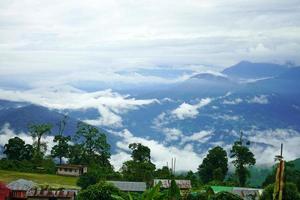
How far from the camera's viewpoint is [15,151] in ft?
308

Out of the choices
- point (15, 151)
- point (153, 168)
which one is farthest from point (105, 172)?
point (15, 151)

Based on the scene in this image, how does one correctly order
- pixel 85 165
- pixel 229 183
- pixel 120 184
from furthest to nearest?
pixel 85 165 < pixel 229 183 < pixel 120 184

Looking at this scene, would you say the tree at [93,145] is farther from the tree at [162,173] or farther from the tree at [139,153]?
the tree at [162,173]

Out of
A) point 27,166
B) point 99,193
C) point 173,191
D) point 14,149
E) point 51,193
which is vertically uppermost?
point 14,149

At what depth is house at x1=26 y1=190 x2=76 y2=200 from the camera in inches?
2147

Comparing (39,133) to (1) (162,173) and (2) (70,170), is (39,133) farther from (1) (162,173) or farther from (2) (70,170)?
(1) (162,173)

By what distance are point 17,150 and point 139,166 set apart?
1012 inches

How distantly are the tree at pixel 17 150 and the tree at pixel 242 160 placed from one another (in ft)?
118

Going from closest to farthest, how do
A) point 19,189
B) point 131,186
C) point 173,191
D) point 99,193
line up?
point 173,191 < point 99,193 < point 19,189 < point 131,186

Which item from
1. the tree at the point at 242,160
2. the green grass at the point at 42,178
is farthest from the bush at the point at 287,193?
the green grass at the point at 42,178

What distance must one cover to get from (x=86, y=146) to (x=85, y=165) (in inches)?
216

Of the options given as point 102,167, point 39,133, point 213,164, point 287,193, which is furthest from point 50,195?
point 39,133

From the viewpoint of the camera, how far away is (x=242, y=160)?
80.4m

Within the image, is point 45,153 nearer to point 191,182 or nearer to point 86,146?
point 86,146
